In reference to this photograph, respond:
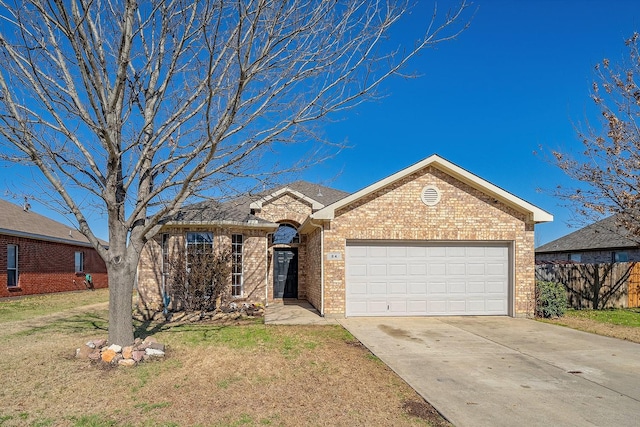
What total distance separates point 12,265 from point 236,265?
37.4 feet

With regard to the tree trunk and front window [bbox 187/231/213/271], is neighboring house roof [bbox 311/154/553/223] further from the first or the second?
the tree trunk

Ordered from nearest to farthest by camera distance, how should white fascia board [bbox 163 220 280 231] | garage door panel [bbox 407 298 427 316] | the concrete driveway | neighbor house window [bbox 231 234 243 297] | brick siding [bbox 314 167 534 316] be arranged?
the concrete driveway, brick siding [bbox 314 167 534 316], garage door panel [bbox 407 298 427 316], white fascia board [bbox 163 220 280 231], neighbor house window [bbox 231 234 243 297]

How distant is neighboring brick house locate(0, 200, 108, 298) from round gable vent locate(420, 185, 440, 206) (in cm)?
1630

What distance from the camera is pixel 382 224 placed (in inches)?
486

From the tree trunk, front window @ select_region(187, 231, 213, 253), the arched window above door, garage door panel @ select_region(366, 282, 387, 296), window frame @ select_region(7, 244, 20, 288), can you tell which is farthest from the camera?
window frame @ select_region(7, 244, 20, 288)

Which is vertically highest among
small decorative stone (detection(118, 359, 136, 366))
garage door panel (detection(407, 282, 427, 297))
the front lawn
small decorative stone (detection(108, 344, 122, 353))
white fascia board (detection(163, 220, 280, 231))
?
white fascia board (detection(163, 220, 280, 231))

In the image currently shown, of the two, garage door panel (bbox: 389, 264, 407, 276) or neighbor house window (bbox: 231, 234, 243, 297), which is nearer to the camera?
garage door panel (bbox: 389, 264, 407, 276)

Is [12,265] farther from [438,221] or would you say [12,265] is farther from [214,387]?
[438,221]

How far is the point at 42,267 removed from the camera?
810 inches

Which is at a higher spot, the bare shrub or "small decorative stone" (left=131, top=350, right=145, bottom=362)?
the bare shrub

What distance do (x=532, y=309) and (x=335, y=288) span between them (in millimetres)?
5909

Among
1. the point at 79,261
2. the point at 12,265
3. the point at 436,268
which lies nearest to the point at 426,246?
the point at 436,268

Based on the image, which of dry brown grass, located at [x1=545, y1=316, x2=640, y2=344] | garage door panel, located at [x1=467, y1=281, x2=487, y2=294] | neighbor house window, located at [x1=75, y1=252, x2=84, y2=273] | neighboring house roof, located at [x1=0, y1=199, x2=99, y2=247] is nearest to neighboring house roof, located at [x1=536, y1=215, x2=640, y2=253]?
dry brown grass, located at [x1=545, y1=316, x2=640, y2=344]

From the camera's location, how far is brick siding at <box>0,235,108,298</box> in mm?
17953
